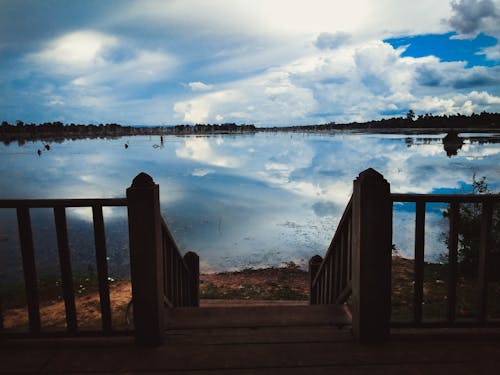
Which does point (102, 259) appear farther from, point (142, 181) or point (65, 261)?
point (142, 181)

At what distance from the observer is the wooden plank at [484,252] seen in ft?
9.87

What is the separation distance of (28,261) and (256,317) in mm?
2198

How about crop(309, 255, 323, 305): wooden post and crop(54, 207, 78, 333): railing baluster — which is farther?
crop(309, 255, 323, 305): wooden post

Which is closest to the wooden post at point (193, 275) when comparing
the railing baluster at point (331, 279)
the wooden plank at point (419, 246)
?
the railing baluster at point (331, 279)

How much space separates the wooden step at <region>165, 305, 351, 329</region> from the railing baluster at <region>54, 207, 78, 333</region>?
86 centimetres

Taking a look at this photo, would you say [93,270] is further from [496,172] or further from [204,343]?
[496,172]

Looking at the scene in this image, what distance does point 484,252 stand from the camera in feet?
9.98

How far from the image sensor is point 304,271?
11.9 metres

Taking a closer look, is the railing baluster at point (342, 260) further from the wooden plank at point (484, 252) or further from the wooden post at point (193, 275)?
the wooden post at point (193, 275)

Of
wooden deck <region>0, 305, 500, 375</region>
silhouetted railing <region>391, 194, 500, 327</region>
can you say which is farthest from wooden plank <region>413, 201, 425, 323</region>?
wooden deck <region>0, 305, 500, 375</region>

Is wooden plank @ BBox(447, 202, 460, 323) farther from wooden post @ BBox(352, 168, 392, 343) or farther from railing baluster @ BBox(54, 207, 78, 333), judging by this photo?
railing baluster @ BBox(54, 207, 78, 333)

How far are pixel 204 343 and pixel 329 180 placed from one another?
33.5 metres

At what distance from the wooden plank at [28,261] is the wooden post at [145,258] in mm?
870

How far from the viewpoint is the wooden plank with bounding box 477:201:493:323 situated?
301 centimetres
